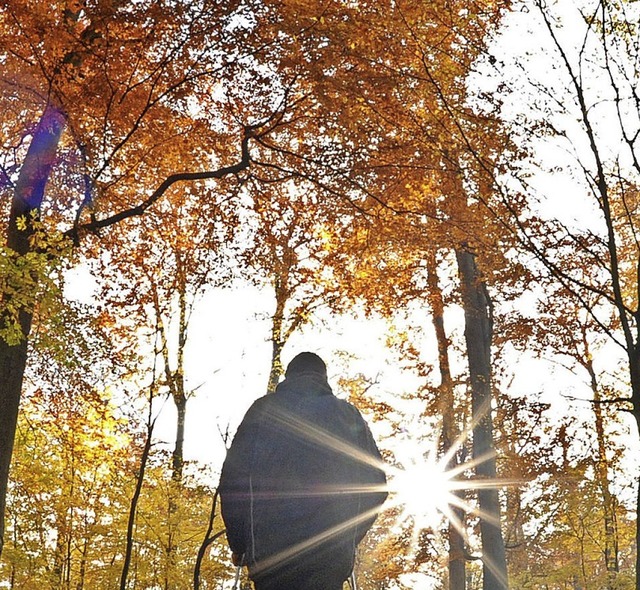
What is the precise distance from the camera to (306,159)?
952 centimetres

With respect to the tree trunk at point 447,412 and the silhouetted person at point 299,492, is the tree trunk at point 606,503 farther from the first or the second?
the silhouetted person at point 299,492

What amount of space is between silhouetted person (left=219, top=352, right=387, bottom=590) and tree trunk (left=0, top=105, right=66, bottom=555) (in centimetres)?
406

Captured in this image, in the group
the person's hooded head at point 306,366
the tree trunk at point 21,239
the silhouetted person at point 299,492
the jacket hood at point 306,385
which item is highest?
the tree trunk at point 21,239

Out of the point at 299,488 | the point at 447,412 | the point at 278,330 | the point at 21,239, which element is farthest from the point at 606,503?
the point at 299,488

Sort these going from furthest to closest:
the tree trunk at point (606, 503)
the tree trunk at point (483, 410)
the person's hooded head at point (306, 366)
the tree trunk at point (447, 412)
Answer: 1. the tree trunk at point (606, 503)
2. the tree trunk at point (447, 412)
3. the tree trunk at point (483, 410)
4. the person's hooded head at point (306, 366)

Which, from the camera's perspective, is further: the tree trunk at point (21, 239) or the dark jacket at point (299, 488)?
the tree trunk at point (21, 239)

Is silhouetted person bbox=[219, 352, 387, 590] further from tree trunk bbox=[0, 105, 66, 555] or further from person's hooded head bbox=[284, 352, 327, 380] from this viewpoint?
tree trunk bbox=[0, 105, 66, 555]

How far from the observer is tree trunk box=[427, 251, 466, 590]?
13703 millimetres

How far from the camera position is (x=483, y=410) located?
1208 cm

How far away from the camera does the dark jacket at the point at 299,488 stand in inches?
142

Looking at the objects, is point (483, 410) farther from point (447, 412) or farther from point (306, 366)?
point (306, 366)

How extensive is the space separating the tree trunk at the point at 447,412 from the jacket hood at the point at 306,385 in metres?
9.00

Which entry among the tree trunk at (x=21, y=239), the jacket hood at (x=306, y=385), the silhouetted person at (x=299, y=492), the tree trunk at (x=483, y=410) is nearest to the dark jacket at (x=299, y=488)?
the silhouetted person at (x=299, y=492)

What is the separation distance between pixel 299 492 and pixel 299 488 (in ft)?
0.06
